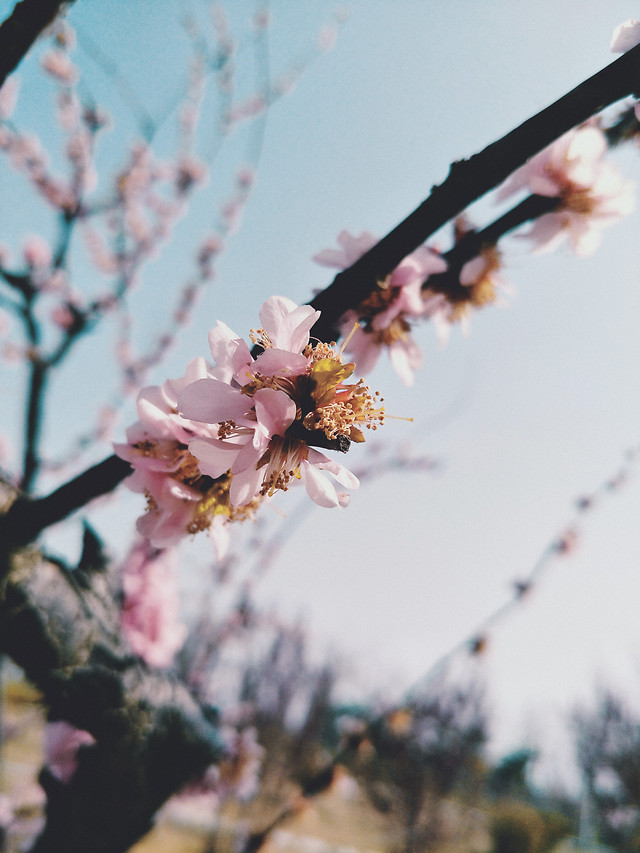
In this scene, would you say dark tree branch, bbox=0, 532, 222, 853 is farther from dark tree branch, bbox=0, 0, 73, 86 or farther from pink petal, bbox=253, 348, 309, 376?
dark tree branch, bbox=0, 0, 73, 86

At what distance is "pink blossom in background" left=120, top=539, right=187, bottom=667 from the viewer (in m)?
2.00

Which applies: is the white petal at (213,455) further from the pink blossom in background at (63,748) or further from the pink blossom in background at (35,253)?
the pink blossom in background at (35,253)

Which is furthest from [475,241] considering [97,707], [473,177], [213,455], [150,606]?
[150,606]

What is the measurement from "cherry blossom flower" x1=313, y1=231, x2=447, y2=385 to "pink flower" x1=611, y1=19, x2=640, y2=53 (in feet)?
1.62

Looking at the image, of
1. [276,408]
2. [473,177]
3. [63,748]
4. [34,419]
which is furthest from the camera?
[34,419]

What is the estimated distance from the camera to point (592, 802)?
17094 millimetres

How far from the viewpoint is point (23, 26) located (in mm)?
979

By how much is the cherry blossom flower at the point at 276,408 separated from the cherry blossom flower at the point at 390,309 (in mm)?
281

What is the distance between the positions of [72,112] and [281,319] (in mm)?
5029

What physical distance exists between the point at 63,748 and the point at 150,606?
2.03 feet

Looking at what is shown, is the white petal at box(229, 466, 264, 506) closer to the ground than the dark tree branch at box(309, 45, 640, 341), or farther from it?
closer to the ground

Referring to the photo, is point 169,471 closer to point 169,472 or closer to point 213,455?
point 169,472

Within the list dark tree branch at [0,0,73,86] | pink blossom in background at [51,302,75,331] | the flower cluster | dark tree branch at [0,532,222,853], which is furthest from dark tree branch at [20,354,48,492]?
the flower cluster

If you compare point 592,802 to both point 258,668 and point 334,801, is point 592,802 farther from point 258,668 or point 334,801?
point 258,668
